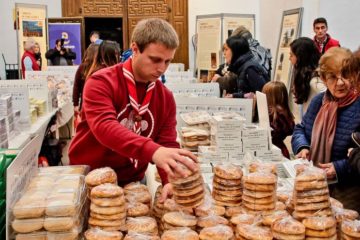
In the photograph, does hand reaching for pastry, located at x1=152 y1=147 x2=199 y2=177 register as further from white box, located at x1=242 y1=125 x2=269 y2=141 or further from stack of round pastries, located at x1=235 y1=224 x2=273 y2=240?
white box, located at x1=242 y1=125 x2=269 y2=141

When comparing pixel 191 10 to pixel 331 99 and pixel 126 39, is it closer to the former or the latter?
pixel 126 39

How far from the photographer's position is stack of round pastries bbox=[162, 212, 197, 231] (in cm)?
147

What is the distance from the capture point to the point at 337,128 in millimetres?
2480

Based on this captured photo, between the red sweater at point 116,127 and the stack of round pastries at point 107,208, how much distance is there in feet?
0.51

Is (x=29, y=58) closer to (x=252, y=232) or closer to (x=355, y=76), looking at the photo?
(x=355, y=76)

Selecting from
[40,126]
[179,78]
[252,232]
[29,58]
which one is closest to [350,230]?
[252,232]

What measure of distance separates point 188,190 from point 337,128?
1244 millimetres

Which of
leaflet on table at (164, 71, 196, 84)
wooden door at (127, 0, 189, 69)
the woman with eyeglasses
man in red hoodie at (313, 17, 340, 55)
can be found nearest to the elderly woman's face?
the woman with eyeglasses

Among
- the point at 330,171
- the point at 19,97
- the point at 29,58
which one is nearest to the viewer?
the point at 330,171

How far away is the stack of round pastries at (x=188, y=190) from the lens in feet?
5.02

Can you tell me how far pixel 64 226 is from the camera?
138 centimetres

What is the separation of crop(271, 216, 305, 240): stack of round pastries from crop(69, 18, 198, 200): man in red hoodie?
0.31 metres

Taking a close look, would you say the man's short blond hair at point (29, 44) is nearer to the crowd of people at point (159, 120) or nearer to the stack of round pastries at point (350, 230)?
the crowd of people at point (159, 120)

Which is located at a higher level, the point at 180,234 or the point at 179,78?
the point at 179,78
